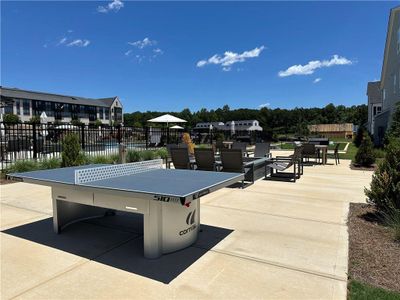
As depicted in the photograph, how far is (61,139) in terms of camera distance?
1272 centimetres

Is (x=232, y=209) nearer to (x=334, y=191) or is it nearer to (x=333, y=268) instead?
(x=333, y=268)

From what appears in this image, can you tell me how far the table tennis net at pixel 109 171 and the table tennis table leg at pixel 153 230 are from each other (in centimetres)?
107

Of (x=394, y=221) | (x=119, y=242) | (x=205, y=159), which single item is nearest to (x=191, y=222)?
(x=119, y=242)

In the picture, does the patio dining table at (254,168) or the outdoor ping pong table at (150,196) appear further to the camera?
the patio dining table at (254,168)

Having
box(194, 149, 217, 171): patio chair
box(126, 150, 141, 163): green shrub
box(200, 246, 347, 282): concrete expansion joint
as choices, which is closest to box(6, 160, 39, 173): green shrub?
box(126, 150, 141, 163): green shrub

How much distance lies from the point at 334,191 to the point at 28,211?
7.44 metres

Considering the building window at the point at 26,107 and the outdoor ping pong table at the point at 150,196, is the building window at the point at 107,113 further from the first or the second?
the outdoor ping pong table at the point at 150,196

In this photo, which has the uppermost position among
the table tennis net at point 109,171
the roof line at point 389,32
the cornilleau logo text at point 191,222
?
the roof line at point 389,32

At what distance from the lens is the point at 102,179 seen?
14.7 ft

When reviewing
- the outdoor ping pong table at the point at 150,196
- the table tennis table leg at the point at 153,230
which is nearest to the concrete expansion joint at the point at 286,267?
the outdoor ping pong table at the point at 150,196

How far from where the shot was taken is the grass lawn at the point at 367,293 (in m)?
3.00

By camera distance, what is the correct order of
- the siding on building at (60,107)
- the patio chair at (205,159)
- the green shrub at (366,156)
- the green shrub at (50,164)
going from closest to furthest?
the patio chair at (205,159) → the green shrub at (50,164) → the green shrub at (366,156) → the siding on building at (60,107)

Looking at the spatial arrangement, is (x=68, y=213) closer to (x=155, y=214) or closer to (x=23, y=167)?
(x=155, y=214)

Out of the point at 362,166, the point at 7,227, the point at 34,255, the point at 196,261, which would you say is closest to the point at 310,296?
the point at 196,261
